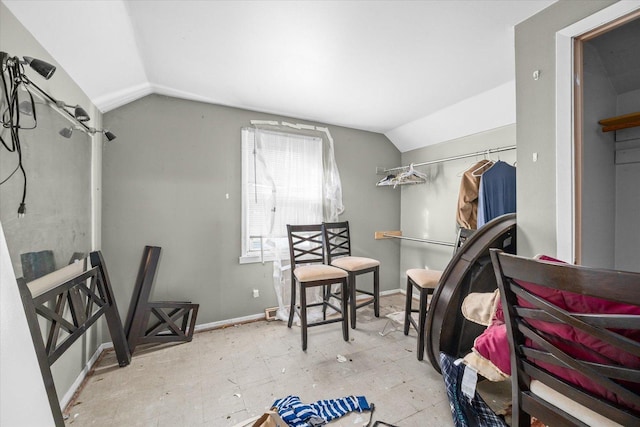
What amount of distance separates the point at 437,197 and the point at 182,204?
9.94 ft

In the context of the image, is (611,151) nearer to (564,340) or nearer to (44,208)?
(564,340)

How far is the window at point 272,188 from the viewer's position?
2.86 m

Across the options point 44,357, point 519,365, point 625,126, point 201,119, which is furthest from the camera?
point 201,119

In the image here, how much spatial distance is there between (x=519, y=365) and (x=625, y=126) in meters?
2.14

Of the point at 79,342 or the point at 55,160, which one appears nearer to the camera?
the point at 55,160

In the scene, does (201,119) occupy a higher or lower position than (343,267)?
higher

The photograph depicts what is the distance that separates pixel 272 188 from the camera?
114 inches

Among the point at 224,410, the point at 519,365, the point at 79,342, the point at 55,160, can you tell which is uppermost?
the point at 55,160

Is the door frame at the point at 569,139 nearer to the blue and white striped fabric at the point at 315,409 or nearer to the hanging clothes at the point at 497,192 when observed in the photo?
the hanging clothes at the point at 497,192

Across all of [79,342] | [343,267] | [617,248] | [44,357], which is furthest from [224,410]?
[617,248]

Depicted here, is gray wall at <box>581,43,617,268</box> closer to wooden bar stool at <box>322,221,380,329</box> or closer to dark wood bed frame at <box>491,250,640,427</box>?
dark wood bed frame at <box>491,250,640,427</box>

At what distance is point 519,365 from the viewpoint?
93 cm

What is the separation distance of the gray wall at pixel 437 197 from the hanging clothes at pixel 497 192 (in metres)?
0.41

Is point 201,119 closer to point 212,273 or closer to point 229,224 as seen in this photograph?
point 229,224
